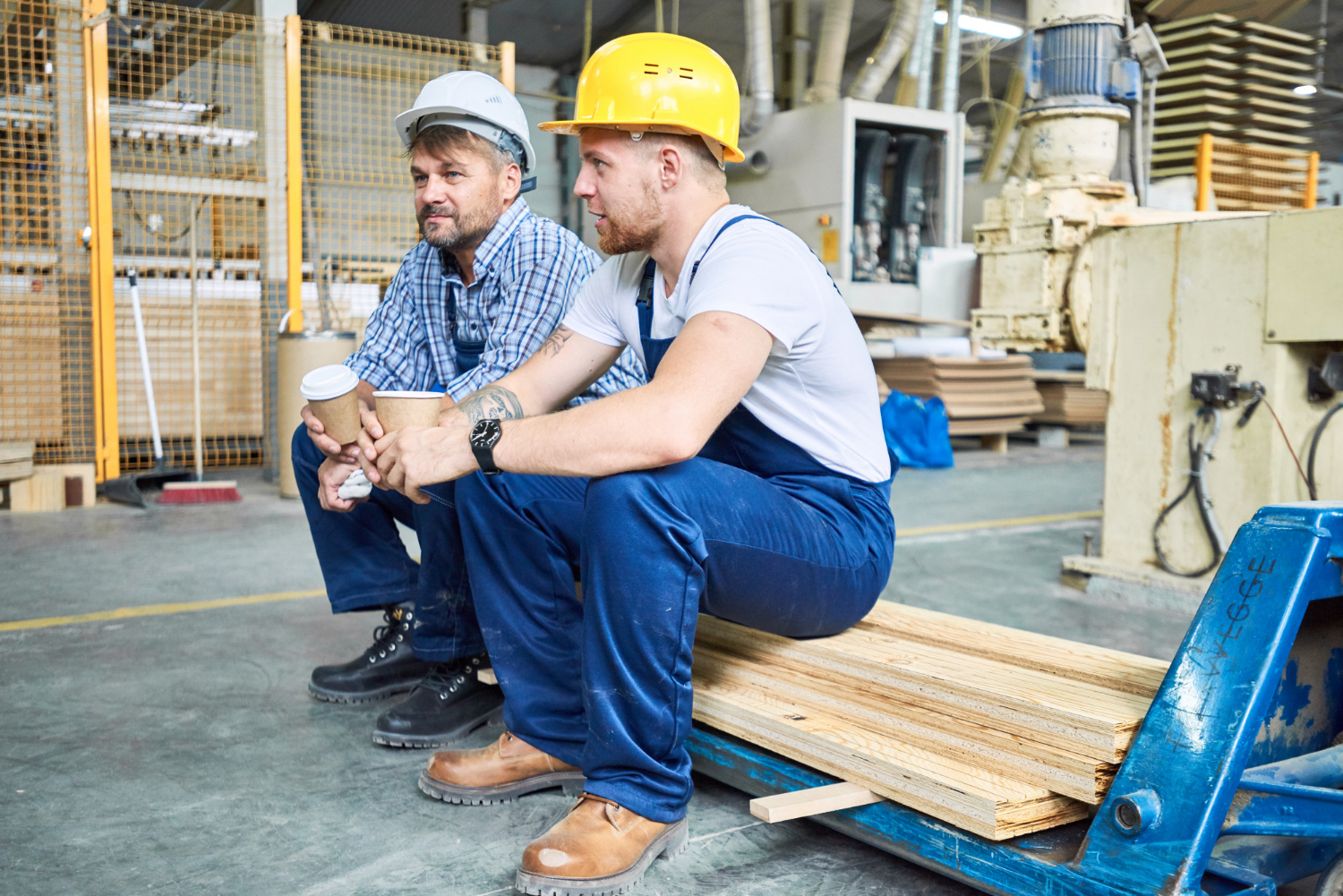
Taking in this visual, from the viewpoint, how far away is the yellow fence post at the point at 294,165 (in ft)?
22.6

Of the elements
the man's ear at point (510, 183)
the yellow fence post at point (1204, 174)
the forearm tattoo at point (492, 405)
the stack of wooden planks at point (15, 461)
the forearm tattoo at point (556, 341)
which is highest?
the yellow fence post at point (1204, 174)

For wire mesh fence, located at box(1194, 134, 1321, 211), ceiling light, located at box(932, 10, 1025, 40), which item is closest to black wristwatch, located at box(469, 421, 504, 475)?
wire mesh fence, located at box(1194, 134, 1321, 211)

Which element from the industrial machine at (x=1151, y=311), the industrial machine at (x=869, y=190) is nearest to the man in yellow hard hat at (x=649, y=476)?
the industrial machine at (x=1151, y=311)

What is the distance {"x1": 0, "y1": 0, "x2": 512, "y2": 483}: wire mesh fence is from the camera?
6.40 m

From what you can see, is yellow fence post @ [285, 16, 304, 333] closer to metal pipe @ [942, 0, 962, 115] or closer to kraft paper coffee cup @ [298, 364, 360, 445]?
kraft paper coffee cup @ [298, 364, 360, 445]

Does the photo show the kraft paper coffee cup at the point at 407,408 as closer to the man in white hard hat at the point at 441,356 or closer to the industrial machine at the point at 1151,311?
the man in white hard hat at the point at 441,356

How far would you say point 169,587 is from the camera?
4098 mm

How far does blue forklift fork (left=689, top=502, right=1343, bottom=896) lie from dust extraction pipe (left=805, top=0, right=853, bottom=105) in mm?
9799

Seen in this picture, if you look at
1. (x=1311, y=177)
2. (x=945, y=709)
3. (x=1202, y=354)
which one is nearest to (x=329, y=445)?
(x=945, y=709)

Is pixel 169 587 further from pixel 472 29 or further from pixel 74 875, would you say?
pixel 472 29

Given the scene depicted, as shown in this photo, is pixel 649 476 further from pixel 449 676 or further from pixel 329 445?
pixel 449 676

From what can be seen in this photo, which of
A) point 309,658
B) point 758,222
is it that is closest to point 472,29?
point 309,658

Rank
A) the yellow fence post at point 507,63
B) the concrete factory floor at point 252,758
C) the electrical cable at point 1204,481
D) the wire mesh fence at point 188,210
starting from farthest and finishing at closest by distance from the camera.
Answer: the yellow fence post at point 507,63
the wire mesh fence at point 188,210
the electrical cable at point 1204,481
the concrete factory floor at point 252,758

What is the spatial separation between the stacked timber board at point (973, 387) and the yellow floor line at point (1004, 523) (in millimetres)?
2921
